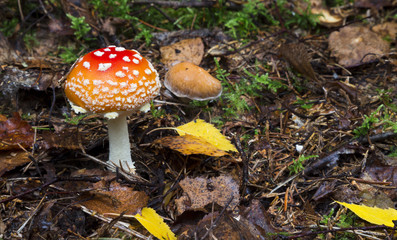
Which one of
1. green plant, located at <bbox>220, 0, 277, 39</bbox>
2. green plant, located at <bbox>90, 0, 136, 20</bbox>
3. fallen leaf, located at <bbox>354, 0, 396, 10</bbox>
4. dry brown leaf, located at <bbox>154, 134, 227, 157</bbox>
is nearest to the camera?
dry brown leaf, located at <bbox>154, 134, 227, 157</bbox>

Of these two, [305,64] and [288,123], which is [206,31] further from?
[288,123]

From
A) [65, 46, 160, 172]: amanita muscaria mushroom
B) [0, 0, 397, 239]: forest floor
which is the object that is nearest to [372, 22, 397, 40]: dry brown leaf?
[0, 0, 397, 239]: forest floor

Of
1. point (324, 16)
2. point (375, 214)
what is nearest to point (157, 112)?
point (375, 214)

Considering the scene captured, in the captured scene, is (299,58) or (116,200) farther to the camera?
(299,58)

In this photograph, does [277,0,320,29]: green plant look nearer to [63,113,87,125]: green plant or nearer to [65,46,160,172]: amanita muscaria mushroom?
[65,46,160,172]: amanita muscaria mushroom

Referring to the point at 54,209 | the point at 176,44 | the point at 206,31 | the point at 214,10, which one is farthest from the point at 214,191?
the point at 214,10

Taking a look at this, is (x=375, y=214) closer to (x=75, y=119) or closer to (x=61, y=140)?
(x=61, y=140)

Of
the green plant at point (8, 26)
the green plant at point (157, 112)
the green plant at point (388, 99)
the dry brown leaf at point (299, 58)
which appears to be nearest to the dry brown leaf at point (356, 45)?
the green plant at point (388, 99)
